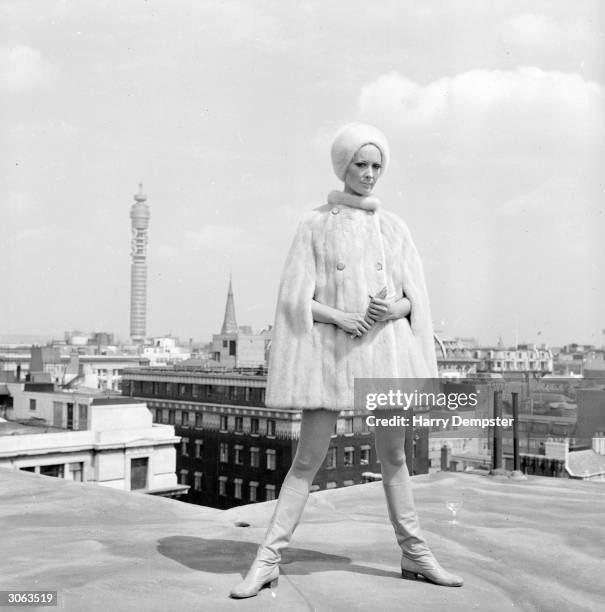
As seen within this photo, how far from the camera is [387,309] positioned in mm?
4965

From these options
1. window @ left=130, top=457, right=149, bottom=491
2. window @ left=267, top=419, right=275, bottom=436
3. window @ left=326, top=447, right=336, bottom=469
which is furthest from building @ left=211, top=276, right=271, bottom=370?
window @ left=130, top=457, right=149, bottom=491

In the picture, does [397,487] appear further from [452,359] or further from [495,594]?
[452,359]

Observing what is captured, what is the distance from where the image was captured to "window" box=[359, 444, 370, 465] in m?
44.5

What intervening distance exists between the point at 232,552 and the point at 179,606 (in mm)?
1325

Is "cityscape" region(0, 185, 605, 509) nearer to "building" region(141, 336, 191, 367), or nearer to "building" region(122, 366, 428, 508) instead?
"building" region(122, 366, 428, 508)

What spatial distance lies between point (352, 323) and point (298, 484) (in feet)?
3.49

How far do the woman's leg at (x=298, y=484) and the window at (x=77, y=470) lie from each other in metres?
20.2

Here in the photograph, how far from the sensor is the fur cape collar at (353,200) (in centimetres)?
525

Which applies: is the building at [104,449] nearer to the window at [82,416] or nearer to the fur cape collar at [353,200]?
the window at [82,416]

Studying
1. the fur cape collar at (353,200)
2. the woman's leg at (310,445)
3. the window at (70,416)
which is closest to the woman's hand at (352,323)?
the woman's leg at (310,445)

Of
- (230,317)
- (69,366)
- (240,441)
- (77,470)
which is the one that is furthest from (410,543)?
(230,317)

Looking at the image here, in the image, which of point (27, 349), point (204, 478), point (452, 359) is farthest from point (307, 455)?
point (27, 349)

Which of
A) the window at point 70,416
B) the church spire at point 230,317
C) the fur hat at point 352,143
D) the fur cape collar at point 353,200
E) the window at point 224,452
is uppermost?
the church spire at point 230,317

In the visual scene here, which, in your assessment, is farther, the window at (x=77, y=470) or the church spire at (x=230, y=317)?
the church spire at (x=230, y=317)
